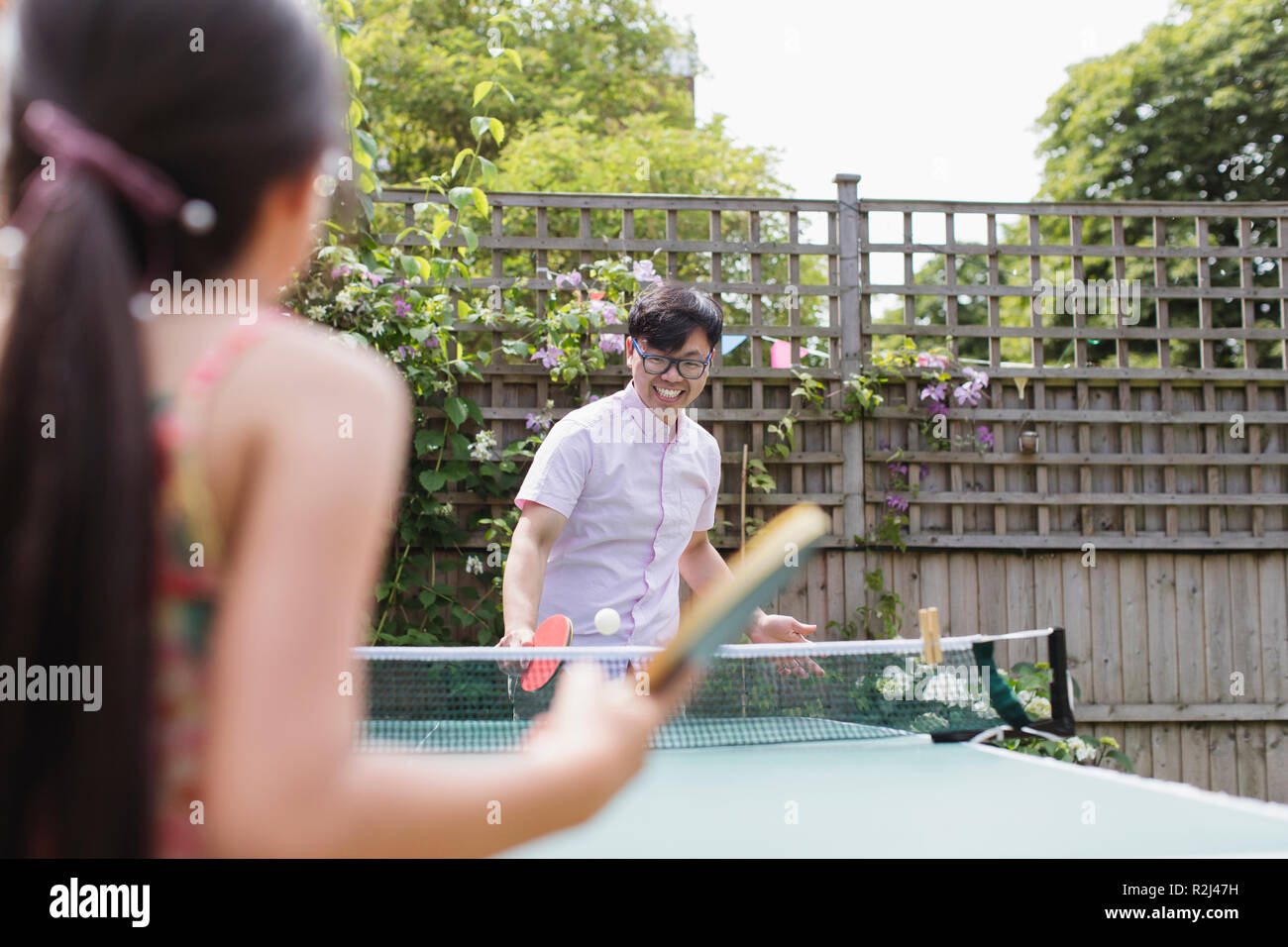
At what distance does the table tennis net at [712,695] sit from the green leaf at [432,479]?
9.70 ft

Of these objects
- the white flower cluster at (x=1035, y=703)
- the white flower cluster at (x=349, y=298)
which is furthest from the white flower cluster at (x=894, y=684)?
the white flower cluster at (x=349, y=298)

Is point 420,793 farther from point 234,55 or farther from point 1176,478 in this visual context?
point 1176,478

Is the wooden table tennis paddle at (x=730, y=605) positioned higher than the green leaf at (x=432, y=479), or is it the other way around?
the green leaf at (x=432, y=479)

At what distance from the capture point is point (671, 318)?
3.49 metres

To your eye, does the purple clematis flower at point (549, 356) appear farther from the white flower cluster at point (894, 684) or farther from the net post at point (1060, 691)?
the net post at point (1060, 691)

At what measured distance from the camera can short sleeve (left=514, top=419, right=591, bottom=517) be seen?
334cm

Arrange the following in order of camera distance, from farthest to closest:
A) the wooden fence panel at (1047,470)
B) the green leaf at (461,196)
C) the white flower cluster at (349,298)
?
the wooden fence panel at (1047,470) < the white flower cluster at (349,298) < the green leaf at (461,196)

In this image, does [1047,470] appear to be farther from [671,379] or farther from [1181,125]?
[1181,125]

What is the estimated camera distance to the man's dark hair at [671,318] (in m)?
3.49

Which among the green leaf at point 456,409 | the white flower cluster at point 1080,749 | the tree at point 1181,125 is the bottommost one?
the white flower cluster at point 1080,749

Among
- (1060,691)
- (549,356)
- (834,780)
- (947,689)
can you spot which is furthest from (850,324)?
(834,780)

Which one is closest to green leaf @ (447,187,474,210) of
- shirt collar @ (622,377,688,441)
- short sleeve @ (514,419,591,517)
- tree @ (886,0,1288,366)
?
shirt collar @ (622,377,688,441)

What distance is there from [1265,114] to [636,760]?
24683mm

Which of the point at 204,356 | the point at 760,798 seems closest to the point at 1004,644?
the point at 760,798
